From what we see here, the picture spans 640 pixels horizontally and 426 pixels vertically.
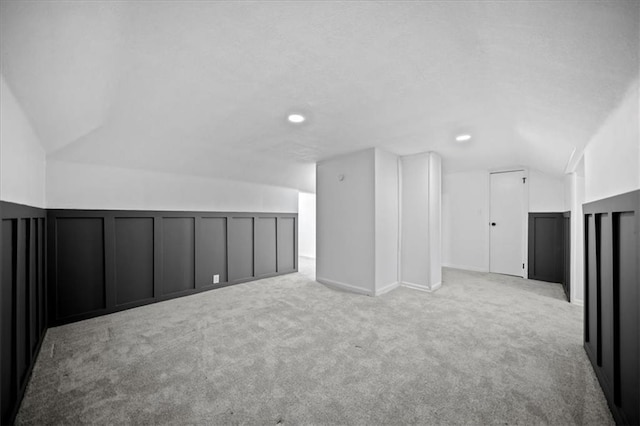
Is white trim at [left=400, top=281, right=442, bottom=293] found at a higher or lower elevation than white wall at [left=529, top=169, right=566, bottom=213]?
lower

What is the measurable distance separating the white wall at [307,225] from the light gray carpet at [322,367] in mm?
4567

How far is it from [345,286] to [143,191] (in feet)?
11.5

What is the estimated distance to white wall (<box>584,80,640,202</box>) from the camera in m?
1.37

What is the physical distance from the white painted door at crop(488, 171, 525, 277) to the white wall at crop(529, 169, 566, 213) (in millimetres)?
166

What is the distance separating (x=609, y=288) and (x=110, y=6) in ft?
11.4

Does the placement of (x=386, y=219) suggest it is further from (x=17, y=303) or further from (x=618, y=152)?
(x=17, y=303)

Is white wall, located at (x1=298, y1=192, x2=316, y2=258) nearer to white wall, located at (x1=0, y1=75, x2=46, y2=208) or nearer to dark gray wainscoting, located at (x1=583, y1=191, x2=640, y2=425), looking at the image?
white wall, located at (x1=0, y1=75, x2=46, y2=208)

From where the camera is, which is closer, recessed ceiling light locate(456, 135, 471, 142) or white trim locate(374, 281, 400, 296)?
recessed ceiling light locate(456, 135, 471, 142)

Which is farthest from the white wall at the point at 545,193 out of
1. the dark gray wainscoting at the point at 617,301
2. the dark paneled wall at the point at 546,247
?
the dark gray wainscoting at the point at 617,301

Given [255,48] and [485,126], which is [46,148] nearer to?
[255,48]

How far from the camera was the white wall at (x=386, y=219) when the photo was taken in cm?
395

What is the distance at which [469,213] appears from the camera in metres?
5.69

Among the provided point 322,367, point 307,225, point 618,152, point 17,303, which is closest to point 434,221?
point 618,152

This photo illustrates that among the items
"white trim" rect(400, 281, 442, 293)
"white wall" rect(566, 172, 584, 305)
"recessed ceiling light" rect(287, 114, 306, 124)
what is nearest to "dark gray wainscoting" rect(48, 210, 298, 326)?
"recessed ceiling light" rect(287, 114, 306, 124)
